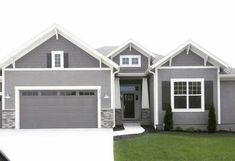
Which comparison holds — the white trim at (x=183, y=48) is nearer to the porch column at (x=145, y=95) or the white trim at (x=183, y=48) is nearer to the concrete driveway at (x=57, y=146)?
the porch column at (x=145, y=95)

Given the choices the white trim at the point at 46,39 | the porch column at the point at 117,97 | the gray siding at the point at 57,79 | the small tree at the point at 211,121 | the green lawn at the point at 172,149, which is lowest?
the green lawn at the point at 172,149

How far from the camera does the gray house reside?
65.6 feet

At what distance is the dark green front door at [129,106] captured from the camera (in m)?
24.5

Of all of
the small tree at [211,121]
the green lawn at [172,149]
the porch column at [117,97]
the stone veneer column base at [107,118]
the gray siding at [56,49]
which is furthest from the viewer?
the porch column at [117,97]

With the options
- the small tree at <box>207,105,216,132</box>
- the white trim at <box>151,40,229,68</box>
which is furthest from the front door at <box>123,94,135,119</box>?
the small tree at <box>207,105,216,132</box>

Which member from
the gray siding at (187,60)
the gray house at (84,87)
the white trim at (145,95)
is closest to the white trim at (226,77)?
the gray house at (84,87)

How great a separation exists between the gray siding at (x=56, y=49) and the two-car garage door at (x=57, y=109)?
5.11 feet

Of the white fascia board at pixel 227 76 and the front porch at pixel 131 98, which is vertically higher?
the white fascia board at pixel 227 76

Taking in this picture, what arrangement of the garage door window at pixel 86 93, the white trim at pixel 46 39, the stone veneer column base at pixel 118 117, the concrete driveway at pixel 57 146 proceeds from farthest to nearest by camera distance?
the stone veneer column base at pixel 118 117, the garage door window at pixel 86 93, the white trim at pixel 46 39, the concrete driveway at pixel 57 146

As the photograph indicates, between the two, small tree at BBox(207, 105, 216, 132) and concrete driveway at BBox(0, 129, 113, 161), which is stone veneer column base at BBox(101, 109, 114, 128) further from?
small tree at BBox(207, 105, 216, 132)

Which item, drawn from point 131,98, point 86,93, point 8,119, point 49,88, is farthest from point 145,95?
point 8,119

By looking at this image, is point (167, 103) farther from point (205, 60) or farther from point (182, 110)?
point (205, 60)

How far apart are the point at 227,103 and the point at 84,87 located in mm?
8340

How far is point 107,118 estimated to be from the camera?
20.1 metres
